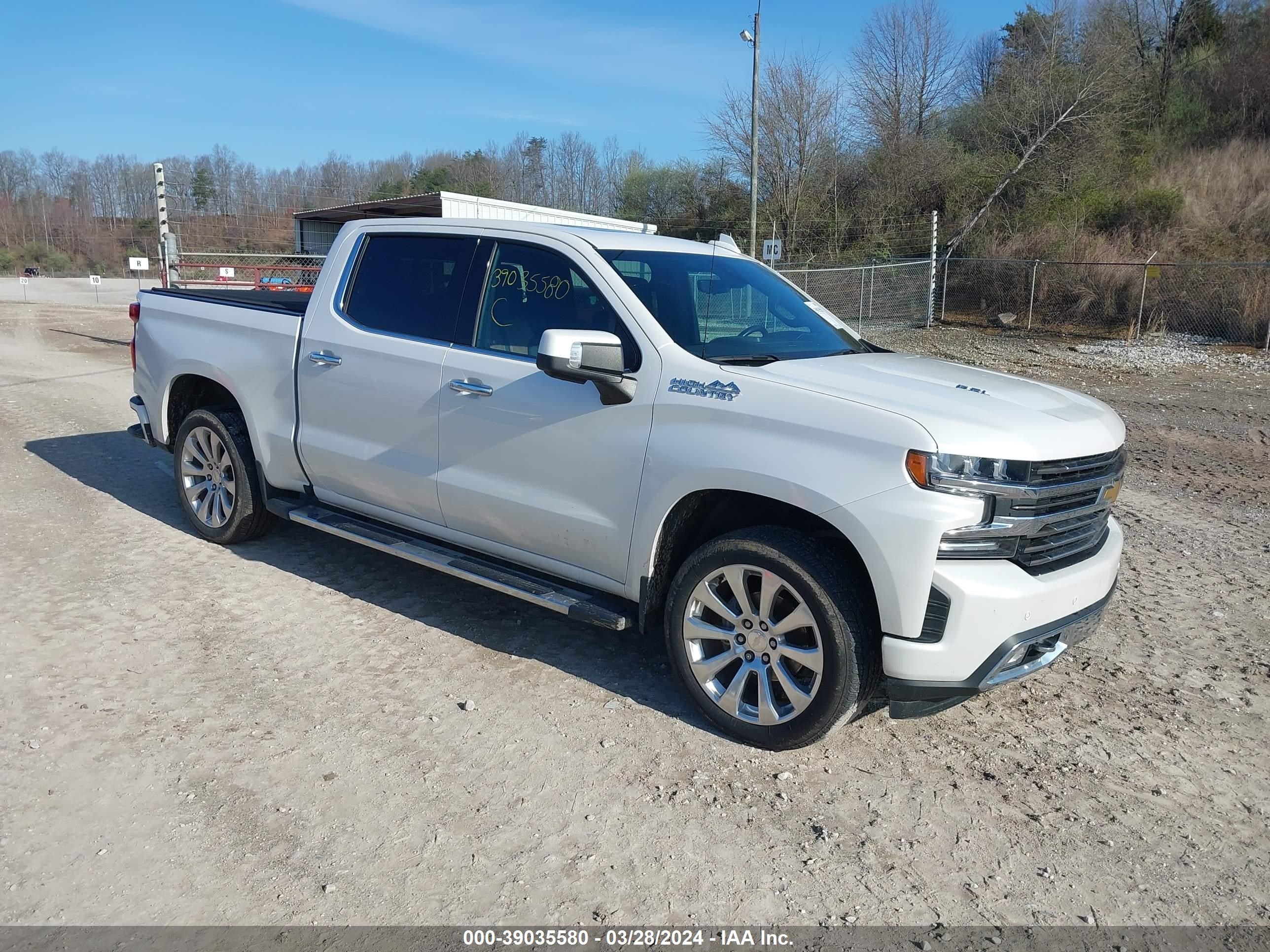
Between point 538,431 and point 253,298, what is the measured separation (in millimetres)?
3077

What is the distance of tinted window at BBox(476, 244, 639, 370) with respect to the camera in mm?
4277

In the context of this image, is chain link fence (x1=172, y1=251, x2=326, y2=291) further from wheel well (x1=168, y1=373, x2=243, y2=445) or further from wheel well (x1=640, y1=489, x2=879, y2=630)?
wheel well (x1=640, y1=489, x2=879, y2=630)

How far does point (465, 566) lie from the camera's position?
456cm

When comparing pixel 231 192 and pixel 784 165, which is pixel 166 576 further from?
pixel 231 192

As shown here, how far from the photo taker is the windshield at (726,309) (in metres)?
4.16

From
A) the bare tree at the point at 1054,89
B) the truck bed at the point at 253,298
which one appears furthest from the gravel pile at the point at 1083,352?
the truck bed at the point at 253,298

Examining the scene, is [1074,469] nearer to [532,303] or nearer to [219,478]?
[532,303]

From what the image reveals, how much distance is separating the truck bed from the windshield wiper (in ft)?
8.83

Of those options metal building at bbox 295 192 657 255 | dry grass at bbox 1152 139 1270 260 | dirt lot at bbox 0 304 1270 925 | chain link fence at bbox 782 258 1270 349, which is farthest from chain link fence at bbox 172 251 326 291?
dry grass at bbox 1152 139 1270 260

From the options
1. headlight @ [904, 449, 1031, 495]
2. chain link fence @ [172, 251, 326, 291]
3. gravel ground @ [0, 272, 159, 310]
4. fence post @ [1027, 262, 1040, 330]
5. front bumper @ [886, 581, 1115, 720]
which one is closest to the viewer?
headlight @ [904, 449, 1031, 495]

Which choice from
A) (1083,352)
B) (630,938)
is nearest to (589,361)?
(630,938)

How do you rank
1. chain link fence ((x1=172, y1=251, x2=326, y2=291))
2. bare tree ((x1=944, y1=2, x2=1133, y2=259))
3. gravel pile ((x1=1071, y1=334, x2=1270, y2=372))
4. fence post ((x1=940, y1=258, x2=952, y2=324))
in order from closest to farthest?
gravel pile ((x1=1071, y1=334, x2=1270, y2=372)) < chain link fence ((x1=172, y1=251, x2=326, y2=291)) < fence post ((x1=940, y1=258, x2=952, y2=324)) < bare tree ((x1=944, y1=2, x2=1133, y2=259))

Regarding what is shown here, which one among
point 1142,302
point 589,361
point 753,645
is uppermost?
point 1142,302

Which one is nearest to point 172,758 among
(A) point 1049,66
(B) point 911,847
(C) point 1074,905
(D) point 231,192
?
(B) point 911,847
